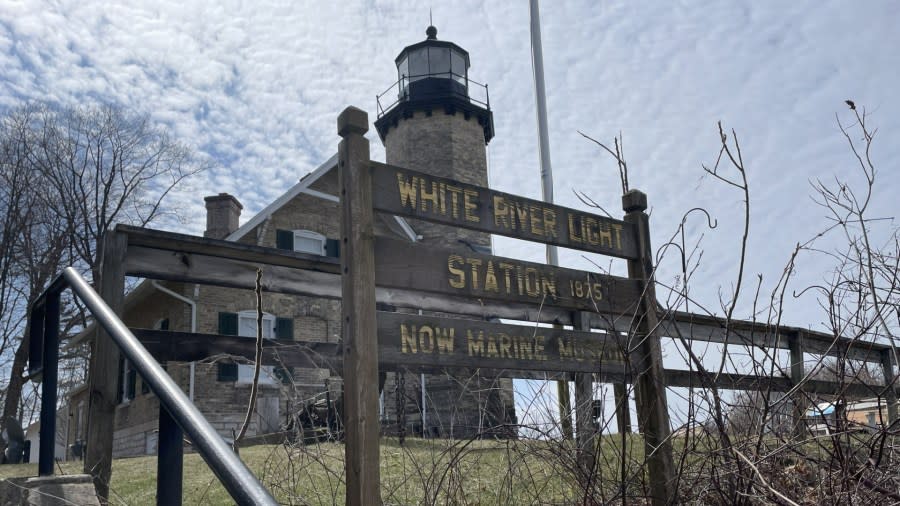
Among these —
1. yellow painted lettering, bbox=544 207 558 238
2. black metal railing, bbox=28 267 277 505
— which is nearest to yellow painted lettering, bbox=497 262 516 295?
yellow painted lettering, bbox=544 207 558 238

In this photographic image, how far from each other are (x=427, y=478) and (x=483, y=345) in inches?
30.2

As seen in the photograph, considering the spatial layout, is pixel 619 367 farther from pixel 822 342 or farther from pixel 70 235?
pixel 70 235

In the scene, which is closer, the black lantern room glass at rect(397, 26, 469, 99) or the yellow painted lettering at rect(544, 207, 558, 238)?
the yellow painted lettering at rect(544, 207, 558, 238)

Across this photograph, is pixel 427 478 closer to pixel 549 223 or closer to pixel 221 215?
pixel 549 223

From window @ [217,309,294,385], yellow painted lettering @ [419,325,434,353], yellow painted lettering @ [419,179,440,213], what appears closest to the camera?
yellow painted lettering @ [419,325,434,353]

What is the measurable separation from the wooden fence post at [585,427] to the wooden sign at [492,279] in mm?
528

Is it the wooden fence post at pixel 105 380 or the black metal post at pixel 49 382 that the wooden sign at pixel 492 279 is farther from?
the wooden fence post at pixel 105 380

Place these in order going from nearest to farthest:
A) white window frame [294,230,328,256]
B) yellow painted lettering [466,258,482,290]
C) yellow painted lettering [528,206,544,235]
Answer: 1. yellow painted lettering [466,258,482,290]
2. yellow painted lettering [528,206,544,235]
3. white window frame [294,230,328,256]

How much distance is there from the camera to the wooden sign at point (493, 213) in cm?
373

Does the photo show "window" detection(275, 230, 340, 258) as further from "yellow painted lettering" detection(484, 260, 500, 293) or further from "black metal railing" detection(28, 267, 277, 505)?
"yellow painted lettering" detection(484, 260, 500, 293)

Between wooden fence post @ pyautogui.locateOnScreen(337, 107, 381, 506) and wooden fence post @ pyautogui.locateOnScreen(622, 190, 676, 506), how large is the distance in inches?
51.0

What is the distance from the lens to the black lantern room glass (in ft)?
94.7

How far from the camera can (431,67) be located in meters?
29.3

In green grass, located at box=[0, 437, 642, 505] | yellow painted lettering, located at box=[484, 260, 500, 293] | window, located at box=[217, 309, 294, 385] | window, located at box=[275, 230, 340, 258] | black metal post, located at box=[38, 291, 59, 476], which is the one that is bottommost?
green grass, located at box=[0, 437, 642, 505]
